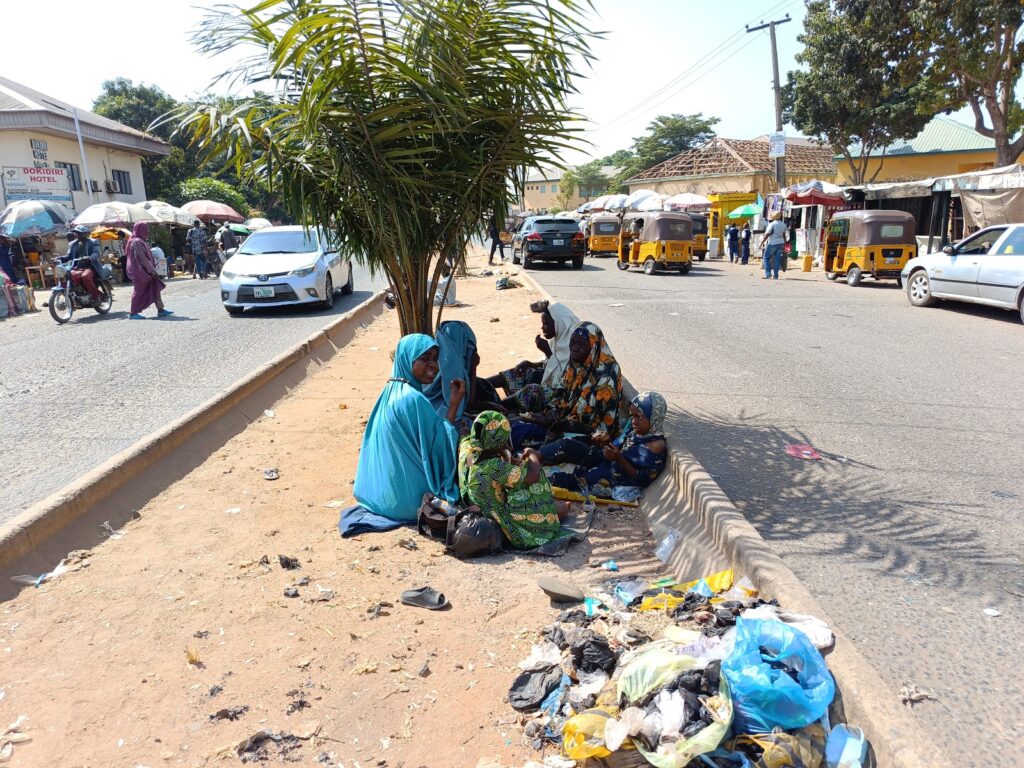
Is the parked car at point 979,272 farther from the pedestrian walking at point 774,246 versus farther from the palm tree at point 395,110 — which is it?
the palm tree at point 395,110

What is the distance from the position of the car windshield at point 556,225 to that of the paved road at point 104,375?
33.9 ft

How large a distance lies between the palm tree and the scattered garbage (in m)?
2.84

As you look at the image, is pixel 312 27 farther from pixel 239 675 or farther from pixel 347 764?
pixel 347 764

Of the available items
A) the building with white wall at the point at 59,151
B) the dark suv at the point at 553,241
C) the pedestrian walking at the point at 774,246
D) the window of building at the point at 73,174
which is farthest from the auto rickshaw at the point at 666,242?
the window of building at the point at 73,174

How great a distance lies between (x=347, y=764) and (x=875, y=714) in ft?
5.70

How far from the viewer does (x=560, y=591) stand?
134 inches

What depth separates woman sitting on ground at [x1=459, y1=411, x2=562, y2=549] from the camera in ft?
13.1

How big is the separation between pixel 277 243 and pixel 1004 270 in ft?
42.1

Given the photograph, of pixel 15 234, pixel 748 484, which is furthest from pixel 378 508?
pixel 15 234

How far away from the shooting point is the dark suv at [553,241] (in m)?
23.1

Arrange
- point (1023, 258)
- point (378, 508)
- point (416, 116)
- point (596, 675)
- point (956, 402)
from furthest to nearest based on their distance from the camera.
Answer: point (1023, 258), point (956, 402), point (416, 116), point (378, 508), point (596, 675)

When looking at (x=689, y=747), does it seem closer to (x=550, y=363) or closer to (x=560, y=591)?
(x=560, y=591)

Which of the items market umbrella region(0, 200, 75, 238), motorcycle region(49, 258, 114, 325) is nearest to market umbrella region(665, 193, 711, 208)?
market umbrella region(0, 200, 75, 238)

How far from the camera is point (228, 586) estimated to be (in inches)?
142
